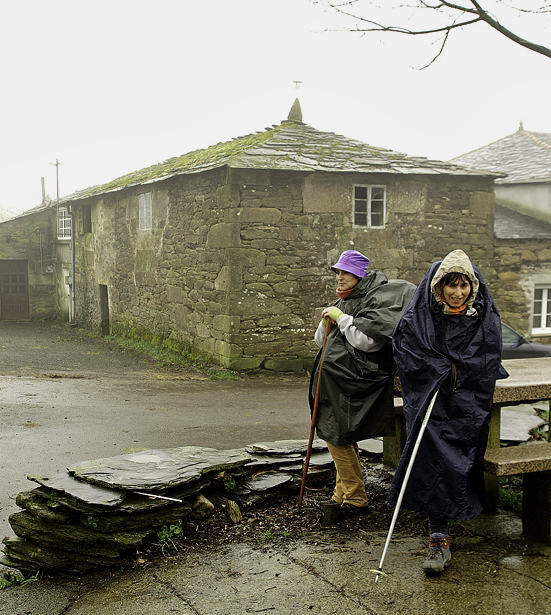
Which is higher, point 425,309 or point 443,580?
point 425,309

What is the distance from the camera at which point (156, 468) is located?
15.3ft

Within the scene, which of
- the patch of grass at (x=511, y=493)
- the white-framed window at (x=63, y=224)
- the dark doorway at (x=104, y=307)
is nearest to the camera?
the patch of grass at (x=511, y=493)

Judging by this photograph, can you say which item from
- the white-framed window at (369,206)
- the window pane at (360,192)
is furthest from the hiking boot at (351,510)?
the window pane at (360,192)

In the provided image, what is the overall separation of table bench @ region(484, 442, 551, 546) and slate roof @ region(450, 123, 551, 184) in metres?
14.7

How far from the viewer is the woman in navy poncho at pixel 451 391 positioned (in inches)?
148

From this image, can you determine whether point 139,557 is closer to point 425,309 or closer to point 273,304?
point 425,309

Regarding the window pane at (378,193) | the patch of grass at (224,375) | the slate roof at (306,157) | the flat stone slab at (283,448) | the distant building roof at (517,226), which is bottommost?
the patch of grass at (224,375)

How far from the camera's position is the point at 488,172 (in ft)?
45.8

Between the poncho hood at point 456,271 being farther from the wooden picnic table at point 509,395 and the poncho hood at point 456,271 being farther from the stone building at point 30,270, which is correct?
the stone building at point 30,270

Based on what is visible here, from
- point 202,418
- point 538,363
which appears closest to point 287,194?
point 202,418

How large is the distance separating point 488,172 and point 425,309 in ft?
36.5

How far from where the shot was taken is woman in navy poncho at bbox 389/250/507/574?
3.76m

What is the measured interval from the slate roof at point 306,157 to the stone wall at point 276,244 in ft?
0.89

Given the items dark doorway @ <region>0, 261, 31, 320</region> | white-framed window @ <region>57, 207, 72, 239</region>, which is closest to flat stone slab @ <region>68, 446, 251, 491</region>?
white-framed window @ <region>57, 207, 72, 239</region>
